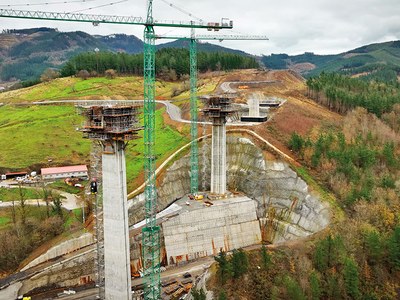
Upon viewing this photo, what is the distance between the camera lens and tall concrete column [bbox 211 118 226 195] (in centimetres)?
7631

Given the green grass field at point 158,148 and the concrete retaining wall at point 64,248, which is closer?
the concrete retaining wall at point 64,248

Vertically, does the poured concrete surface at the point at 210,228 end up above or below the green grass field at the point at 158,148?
below

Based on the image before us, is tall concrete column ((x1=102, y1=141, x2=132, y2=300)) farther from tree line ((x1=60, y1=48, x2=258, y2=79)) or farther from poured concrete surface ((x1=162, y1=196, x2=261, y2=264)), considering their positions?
tree line ((x1=60, y1=48, x2=258, y2=79))

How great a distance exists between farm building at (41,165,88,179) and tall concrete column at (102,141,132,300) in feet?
125

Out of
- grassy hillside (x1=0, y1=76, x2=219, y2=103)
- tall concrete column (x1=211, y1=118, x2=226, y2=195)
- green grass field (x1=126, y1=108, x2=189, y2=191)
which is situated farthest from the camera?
grassy hillside (x1=0, y1=76, x2=219, y2=103)

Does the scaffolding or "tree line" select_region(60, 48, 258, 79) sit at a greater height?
"tree line" select_region(60, 48, 258, 79)

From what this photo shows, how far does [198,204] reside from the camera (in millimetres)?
74438

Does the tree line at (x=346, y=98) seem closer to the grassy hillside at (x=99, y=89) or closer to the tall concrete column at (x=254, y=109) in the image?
the tall concrete column at (x=254, y=109)

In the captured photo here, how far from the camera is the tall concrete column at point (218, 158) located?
7631 cm

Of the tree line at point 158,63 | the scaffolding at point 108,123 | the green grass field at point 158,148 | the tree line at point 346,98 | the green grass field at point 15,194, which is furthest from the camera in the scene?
the tree line at point 158,63

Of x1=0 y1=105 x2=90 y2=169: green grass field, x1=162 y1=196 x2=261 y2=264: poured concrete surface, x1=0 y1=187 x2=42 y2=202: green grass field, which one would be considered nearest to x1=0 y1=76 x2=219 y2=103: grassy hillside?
x1=0 y1=105 x2=90 y2=169: green grass field

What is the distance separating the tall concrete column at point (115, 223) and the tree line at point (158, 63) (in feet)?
377

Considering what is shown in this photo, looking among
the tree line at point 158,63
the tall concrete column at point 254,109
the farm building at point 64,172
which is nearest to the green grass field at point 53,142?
the farm building at point 64,172

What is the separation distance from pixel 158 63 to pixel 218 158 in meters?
97.2
